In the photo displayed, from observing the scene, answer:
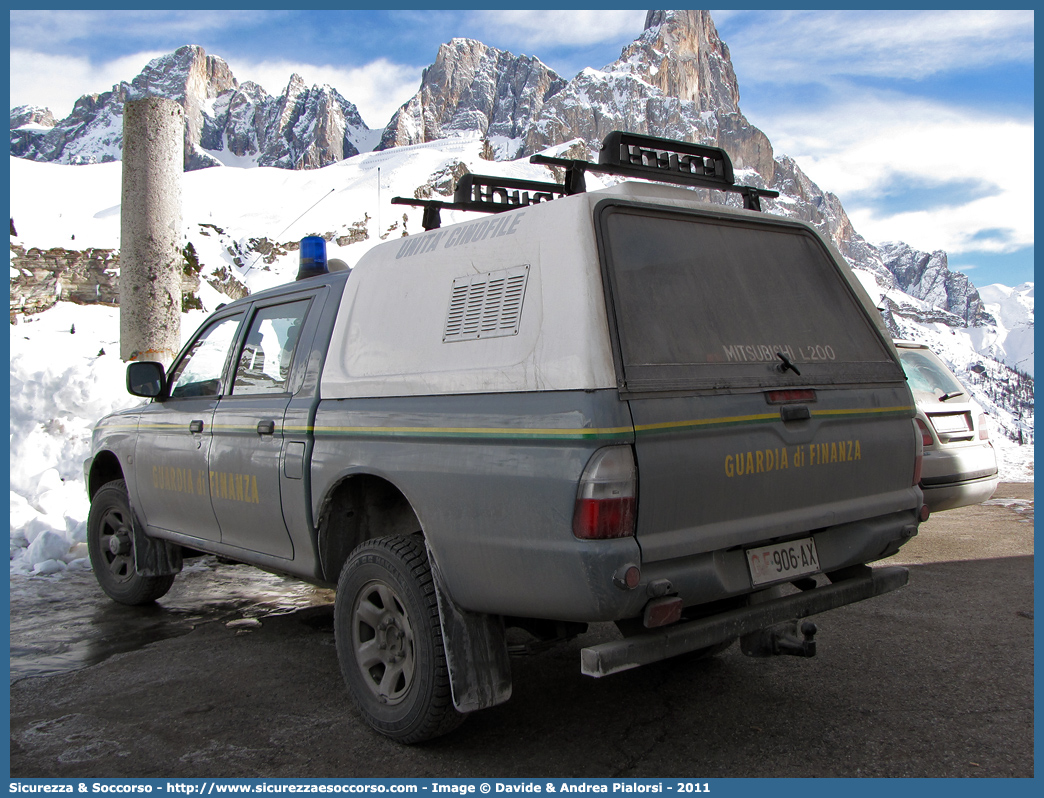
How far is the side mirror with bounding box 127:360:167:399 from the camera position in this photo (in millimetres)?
4984

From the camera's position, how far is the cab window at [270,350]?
4254 millimetres

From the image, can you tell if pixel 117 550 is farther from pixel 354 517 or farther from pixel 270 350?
pixel 354 517

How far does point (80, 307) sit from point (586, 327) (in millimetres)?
24931

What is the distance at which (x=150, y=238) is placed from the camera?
1127 cm

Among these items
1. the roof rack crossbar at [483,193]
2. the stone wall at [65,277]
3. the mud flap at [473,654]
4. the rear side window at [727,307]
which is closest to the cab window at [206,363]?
the roof rack crossbar at [483,193]

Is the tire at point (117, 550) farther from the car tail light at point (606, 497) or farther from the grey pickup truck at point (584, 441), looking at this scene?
the car tail light at point (606, 497)

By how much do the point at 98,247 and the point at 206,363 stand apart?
1137 inches

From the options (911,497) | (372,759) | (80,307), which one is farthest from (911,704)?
(80,307)

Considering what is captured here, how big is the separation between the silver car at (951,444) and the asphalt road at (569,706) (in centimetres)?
127

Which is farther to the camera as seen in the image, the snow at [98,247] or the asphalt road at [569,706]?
the snow at [98,247]

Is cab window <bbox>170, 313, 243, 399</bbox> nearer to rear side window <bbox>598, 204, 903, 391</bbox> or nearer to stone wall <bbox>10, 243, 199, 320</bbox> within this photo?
rear side window <bbox>598, 204, 903, 391</bbox>

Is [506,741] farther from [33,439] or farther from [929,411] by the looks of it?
[33,439]

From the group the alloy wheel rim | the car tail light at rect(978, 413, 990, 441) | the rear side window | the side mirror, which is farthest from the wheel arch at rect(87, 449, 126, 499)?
the car tail light at rect(978, 413, 990, 441)

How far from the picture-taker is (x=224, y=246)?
139 feet
